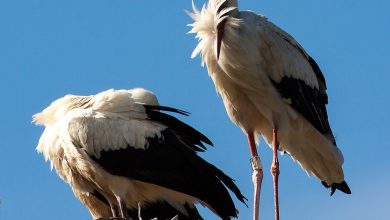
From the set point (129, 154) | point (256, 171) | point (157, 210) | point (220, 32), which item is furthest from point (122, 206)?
point (220, 32)

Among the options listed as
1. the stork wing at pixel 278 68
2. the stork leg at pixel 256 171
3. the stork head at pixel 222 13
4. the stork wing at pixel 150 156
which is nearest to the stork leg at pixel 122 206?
the stork wing at pixel 150 156

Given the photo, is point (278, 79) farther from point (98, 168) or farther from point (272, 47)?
point (98, 168)

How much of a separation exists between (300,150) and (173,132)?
130 cm

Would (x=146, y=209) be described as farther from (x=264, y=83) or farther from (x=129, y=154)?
(x=264, y=83)

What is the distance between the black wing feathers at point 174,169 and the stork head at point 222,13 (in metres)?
1.17

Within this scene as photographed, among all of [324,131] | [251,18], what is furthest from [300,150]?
[251,18]

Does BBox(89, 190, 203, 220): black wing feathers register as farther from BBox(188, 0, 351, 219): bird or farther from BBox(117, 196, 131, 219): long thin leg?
BBox(188, 0, 351, 219): bird

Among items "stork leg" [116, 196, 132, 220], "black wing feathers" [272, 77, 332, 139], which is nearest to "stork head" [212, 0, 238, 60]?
"black wing feathers" [272, 77, 332, 139]

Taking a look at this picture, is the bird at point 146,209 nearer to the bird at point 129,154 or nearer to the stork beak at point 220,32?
the bird at point 129,154

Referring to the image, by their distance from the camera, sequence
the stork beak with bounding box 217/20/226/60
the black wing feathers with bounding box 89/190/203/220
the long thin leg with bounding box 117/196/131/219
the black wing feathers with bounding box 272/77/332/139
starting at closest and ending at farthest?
the stork beak with bounding box 217/20/226/60 < the long thin leg with bounding box 117/196/131/219 < the black wing feathers with bounding box 272/77/332/139 < the black wing feathers with bounding box 89/190/203/220

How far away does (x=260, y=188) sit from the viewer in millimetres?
16641

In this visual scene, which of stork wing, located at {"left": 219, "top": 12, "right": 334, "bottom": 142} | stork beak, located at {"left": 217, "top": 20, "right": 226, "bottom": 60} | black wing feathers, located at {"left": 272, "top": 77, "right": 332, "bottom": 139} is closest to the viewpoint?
stork beak, located at {"left": 217, "top": 20, "right": 226, "bottom": 60}

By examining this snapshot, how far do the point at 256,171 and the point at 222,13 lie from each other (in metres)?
1.57

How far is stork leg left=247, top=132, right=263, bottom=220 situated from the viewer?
1650cm
